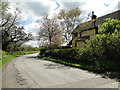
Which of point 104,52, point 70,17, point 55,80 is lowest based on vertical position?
point 55,80

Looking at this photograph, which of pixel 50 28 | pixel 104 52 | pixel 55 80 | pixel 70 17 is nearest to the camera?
pixel 55 80

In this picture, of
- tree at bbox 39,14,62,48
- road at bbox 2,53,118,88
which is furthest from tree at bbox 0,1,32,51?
road at bbox 2,53,118,88

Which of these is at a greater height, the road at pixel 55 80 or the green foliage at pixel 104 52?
the green foliage at pixel 104 52

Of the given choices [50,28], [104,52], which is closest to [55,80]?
[104,52]

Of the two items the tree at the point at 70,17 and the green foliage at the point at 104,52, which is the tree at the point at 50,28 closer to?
the tree at the point at 70,17

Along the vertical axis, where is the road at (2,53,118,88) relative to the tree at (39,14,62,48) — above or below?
below

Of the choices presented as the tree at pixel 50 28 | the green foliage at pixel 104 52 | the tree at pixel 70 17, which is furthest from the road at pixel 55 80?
the tree at pixel 50 28

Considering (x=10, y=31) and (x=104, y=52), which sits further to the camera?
(x=10, y=31)

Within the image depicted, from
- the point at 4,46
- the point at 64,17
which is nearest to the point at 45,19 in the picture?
the point at 64,17

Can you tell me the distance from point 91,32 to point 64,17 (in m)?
9.40

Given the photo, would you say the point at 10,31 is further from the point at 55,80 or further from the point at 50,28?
the point at 55,80

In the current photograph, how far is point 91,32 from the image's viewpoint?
20.4 m

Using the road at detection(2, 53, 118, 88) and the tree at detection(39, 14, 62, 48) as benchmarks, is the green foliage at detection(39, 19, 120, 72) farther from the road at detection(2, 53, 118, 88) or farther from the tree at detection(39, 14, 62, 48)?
the tree at detection(39, 14, 62, 48)

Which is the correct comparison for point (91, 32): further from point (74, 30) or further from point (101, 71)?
point (101, 71)
